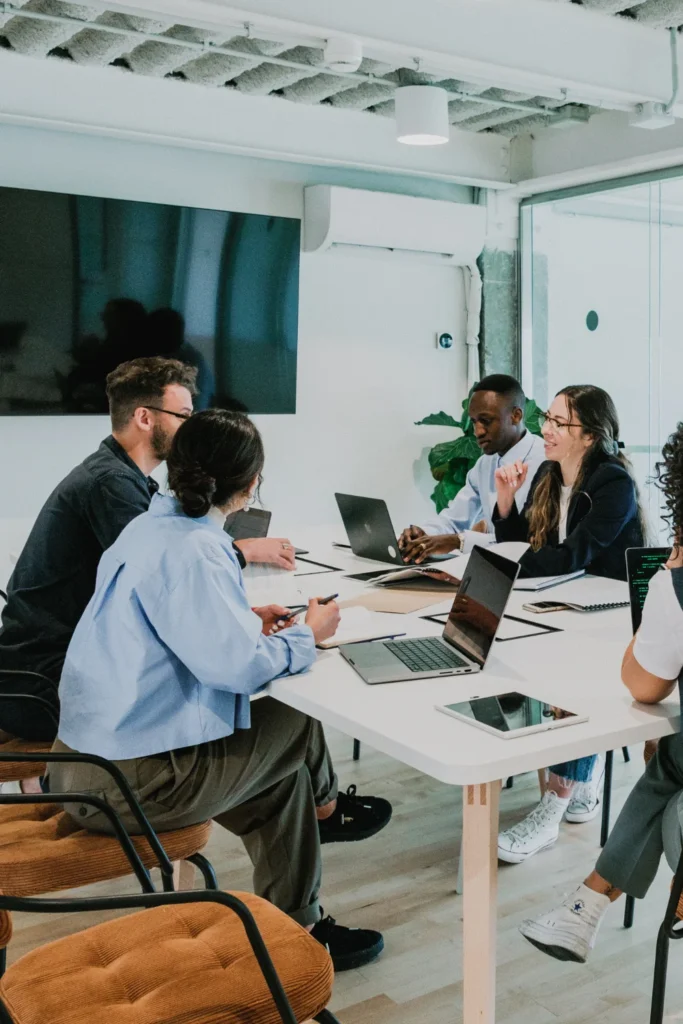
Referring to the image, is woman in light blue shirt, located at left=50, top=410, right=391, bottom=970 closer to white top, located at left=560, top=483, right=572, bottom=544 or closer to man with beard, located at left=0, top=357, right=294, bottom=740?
man with beard, located at left=0, top=357, right=294, bottom=740

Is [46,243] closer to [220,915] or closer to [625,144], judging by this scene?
[625,144]

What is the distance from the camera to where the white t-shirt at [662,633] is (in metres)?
1.91

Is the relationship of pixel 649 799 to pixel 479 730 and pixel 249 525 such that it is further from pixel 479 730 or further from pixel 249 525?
pixel 249 525

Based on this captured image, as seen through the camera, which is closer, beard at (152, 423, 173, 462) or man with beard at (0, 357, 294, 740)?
man with beard at (0, 357, 294, 740)

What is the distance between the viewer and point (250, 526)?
405 cm

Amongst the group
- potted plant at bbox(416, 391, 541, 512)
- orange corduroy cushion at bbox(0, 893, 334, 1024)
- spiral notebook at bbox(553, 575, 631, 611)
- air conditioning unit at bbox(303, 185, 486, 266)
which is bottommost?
orange corduroy cushion at bbox(0, 893, 334, 1024)

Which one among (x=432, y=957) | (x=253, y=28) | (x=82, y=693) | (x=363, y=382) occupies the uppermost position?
(x=253, y=28)

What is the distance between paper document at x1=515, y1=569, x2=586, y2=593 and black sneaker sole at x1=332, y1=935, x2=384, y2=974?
113cm

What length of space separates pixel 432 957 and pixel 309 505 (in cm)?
360

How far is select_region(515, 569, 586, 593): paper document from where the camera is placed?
126 inches

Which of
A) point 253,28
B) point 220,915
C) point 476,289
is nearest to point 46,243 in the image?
point 253,28

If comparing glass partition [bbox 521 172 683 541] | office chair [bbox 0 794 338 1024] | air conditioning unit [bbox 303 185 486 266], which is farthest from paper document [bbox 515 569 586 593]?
air conditioning unit [bbox 303 185 486 266]

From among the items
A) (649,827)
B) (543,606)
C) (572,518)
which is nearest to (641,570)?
(543,606)

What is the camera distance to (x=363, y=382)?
20.3 ft
